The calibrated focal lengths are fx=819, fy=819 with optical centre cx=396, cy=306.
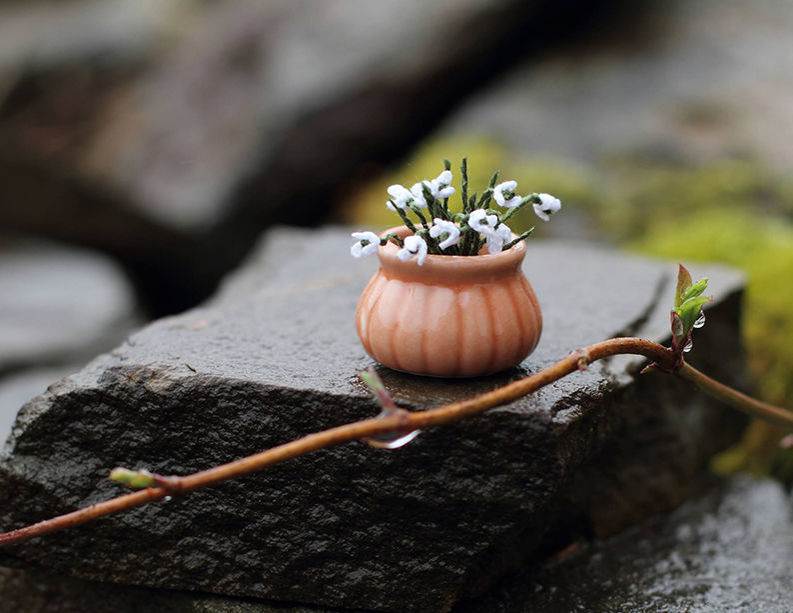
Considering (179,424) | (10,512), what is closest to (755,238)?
(179,424)

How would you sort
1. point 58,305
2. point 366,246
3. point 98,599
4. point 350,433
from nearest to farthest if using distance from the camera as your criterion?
point 350,433 < point 366,246 < point 98,599 < point 58,305

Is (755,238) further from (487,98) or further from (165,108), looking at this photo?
(165,108)

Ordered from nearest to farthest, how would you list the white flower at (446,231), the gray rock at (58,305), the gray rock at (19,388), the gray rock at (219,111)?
the white flower at (446,231), the gray rock at (19,388), the gray rock at (58,305), the gray rock at (219,111)

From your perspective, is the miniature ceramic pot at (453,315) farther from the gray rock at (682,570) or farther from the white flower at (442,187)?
the gray rock at (682,570)

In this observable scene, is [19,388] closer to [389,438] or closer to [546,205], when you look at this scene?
[389,438]

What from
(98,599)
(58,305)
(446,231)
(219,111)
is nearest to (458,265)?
(446,231)

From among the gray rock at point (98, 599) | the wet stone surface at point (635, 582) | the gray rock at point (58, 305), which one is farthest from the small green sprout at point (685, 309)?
the gray rock at point (58, 305)

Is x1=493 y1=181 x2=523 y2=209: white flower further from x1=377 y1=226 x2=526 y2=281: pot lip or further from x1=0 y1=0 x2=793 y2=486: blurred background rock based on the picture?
x1=0 y1=0 x2=793 y2=486: blurred background rock
